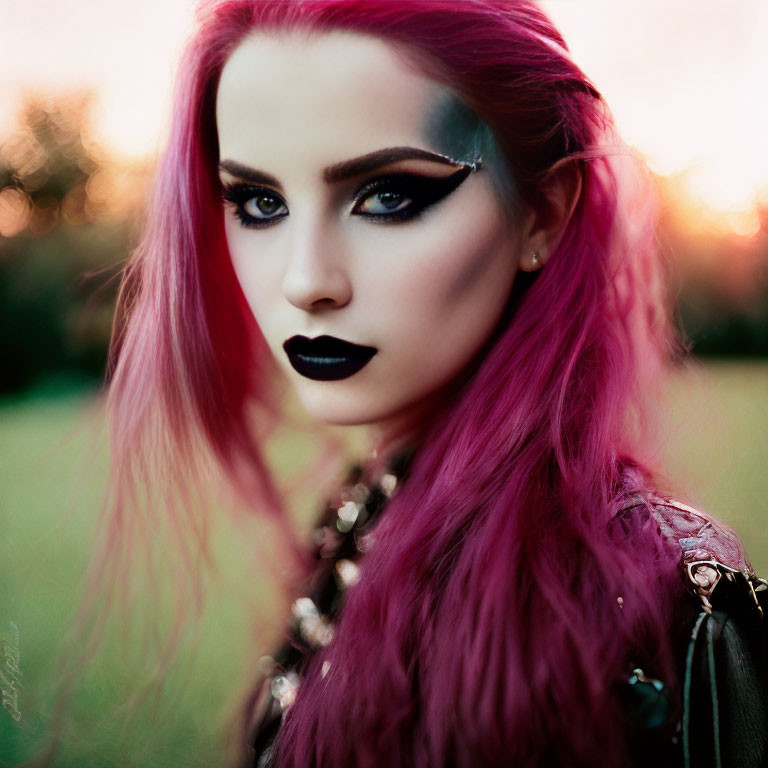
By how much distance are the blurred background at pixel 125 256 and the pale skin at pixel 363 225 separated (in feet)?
0.60

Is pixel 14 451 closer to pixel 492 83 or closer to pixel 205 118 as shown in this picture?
pixel 205 118

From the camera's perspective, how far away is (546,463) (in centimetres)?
65

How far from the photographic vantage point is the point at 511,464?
65 centimetres

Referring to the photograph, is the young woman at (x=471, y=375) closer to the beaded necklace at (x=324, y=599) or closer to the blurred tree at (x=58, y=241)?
the beaded necklace at (x=324, y=599)

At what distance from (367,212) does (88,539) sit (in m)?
0.65

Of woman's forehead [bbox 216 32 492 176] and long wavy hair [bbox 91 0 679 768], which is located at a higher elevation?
woman's forehead [bbox 216 32 492 176]

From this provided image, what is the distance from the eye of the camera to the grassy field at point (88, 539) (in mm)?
867

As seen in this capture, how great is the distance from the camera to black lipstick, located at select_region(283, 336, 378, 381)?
2.23ft

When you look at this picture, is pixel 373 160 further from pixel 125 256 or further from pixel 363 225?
pixel 125 256

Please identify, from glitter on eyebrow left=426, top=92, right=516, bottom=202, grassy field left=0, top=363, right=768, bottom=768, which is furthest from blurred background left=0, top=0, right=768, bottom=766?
glitter on eyebrow left=426, top=92, right=516, bottom=202

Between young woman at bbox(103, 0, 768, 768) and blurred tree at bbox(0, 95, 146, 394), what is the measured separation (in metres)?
0.18

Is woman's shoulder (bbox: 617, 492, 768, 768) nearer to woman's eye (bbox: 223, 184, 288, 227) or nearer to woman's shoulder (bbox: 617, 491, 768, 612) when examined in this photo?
woman's shoulder (bbox: 617, 491, 768, 612)
